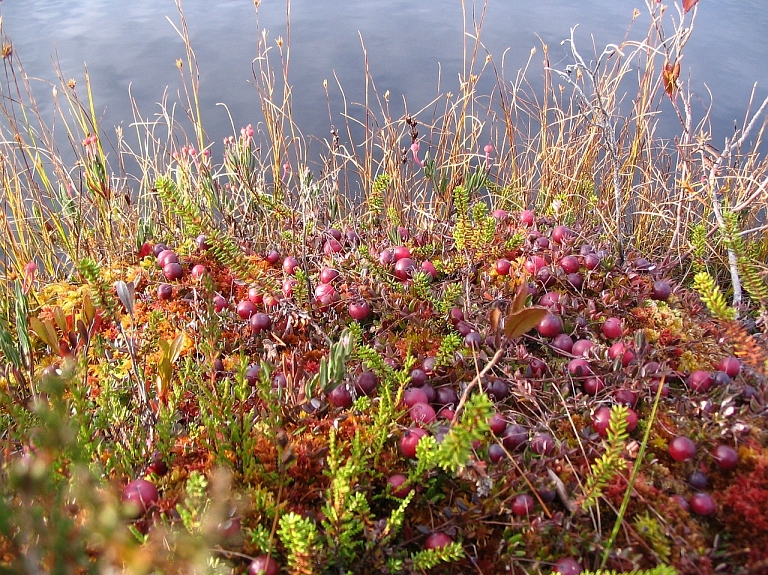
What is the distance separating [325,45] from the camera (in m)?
7.93

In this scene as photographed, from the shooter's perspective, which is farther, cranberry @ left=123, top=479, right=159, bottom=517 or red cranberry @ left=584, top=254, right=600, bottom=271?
red cranberry @ left=584, top=254, right=600, bottom=271

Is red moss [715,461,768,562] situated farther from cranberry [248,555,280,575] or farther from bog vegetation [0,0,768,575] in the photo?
cranberry [248,555,280,575]

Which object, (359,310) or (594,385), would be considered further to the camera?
(359,310)

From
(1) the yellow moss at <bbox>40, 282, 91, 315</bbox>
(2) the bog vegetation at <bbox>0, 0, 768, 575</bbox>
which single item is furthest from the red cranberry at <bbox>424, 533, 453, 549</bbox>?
(1) the yellow moss at <bbox>40, 282, 91, 315</bbox>

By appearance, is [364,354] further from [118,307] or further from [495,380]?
A: [118,307]

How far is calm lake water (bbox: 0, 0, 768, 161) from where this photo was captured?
6617 mm

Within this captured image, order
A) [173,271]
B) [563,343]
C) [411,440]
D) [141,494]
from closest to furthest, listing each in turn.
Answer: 1. [141,494]
2. [411,440]
3. [563,343]
4. [173,271]

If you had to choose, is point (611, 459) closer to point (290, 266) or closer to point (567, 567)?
point (567, 567)

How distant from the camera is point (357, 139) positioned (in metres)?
5.79

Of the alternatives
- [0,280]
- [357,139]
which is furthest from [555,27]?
[0,280]

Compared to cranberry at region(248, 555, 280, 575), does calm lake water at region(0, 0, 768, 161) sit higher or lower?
higher

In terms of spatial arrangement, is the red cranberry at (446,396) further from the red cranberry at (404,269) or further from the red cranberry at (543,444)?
the red cranberry at (404,269)

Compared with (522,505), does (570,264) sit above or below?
above

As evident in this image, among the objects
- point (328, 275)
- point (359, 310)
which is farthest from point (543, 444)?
point (328, 275)
